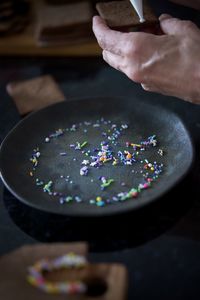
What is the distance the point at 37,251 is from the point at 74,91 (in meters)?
0.55

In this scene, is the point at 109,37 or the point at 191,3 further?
the point at 191,3

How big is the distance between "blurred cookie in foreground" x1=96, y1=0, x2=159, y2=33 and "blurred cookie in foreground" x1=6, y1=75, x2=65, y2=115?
0.90ft

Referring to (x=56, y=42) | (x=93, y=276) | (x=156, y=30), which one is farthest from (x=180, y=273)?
(x=56, y=42)

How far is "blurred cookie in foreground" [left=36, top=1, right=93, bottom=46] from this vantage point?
4.35ft

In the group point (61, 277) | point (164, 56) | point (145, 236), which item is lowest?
point (145, 236)

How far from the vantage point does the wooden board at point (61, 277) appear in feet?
2.11

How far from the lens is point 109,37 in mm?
866

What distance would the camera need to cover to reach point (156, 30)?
36.3 inches

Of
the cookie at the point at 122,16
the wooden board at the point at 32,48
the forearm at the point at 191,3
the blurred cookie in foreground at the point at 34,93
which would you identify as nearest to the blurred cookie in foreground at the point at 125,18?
the cookie at the point at 122,16

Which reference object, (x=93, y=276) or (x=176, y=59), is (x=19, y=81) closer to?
(x=176, y=59)

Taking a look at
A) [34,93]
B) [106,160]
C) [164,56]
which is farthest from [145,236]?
[34,93]

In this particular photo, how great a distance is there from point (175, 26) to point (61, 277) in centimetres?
46

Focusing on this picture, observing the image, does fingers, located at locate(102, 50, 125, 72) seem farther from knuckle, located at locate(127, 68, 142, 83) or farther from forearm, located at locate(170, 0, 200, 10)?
forearm, located at locate(170, 0, 200, 10)

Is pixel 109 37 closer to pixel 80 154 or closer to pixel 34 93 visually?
pixel 80 154
